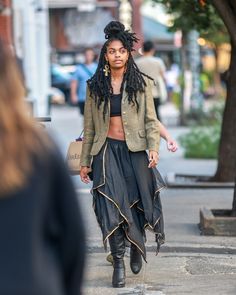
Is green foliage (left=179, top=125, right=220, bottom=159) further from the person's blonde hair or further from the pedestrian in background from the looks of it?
the person's blonde hair

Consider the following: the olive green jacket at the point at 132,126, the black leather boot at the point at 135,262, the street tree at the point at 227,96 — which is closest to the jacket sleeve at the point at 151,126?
the olive green jacket at the point at 132,126

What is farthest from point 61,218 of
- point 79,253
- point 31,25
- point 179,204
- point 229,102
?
point 31,25

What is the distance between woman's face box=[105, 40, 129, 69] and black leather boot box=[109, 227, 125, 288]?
4.01 feet

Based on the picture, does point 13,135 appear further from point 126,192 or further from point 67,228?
point 126,192

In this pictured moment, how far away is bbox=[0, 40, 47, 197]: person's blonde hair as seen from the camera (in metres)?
2.35

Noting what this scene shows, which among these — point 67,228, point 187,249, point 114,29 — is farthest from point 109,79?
point 67,228

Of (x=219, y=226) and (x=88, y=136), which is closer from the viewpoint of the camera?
(x=88, y=136)

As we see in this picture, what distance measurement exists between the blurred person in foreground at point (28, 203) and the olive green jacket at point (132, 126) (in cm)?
403

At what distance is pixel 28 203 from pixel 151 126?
14.0ft

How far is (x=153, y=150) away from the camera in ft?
21.2

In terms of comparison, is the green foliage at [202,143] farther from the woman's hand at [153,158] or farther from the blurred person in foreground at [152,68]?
the woman's hand at [153,158]

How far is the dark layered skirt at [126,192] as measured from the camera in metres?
6.48

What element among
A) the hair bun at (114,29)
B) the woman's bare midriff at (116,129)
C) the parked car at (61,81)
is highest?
the hair bun at (114,29)

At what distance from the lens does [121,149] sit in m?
6.57
